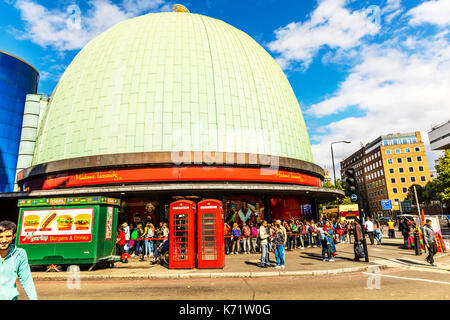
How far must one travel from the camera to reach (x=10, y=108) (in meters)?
30.9

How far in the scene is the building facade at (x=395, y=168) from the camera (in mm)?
79625

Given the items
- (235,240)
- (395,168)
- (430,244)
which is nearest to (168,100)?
(235,240)

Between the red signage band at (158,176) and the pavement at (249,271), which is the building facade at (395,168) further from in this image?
the pavement at (249,271)

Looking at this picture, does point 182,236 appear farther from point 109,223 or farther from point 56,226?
point 56,226

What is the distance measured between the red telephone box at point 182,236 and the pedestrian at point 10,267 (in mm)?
8781

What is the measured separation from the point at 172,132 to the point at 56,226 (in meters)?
10.5

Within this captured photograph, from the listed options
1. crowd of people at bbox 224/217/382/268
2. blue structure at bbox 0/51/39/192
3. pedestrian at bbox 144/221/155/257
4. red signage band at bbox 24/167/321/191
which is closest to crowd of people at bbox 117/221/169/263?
pedestrian at bbox 144/221/155/257

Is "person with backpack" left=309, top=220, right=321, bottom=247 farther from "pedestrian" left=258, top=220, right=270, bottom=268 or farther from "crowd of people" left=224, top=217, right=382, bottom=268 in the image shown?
"pedestrian" left=258, top=220, right=270, bottom=268

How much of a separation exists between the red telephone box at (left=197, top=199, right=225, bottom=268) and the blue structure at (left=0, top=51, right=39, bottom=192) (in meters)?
28.9

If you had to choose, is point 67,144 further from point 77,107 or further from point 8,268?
point 8,268

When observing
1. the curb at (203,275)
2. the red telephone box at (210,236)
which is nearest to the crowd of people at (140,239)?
the red telephone box at (210,236)

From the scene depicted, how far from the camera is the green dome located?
2077cm

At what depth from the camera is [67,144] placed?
70.9 ft

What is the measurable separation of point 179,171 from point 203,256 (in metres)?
8.83
